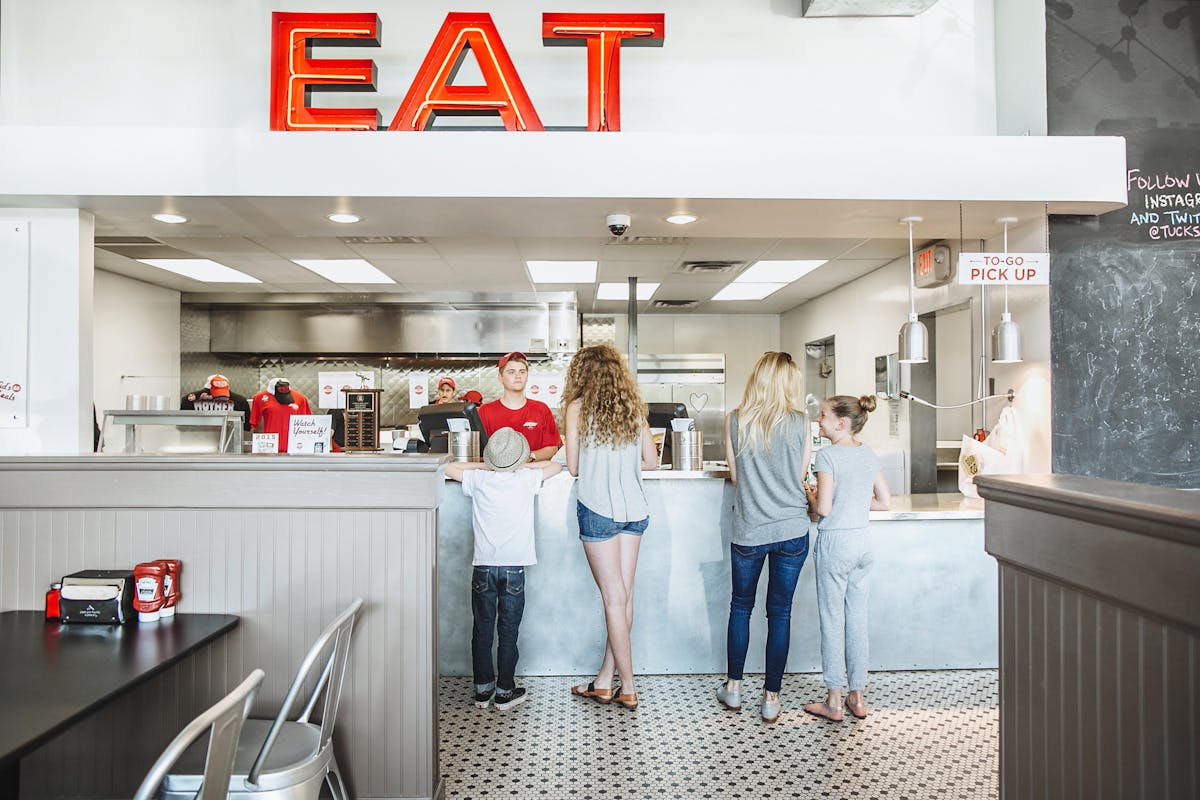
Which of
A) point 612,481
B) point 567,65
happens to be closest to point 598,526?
point 612,481

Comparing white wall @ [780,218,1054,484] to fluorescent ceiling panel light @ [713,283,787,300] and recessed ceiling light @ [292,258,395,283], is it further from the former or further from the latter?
recessed ceiling light @ [292,258,395,283]

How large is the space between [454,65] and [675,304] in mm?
5405

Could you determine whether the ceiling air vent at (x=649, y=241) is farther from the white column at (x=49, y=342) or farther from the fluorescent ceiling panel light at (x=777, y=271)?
the white column at (x=49, y=342)

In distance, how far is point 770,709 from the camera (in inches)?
129

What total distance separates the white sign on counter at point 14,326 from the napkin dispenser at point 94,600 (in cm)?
193

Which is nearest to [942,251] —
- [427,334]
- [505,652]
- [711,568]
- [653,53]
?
[653,53]

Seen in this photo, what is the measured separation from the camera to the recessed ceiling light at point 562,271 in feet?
20.7

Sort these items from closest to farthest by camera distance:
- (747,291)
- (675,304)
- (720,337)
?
(747,291) → (675,304) → (720,337)

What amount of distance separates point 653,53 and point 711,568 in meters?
2.76

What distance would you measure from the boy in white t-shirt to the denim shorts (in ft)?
0.74

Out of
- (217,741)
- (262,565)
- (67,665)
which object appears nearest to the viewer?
(217,741)

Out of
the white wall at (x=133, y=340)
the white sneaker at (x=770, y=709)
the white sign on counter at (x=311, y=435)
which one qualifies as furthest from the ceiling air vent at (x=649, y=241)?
the white wall at (x=133, y=340)

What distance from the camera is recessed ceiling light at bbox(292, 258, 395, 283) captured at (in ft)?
20.1

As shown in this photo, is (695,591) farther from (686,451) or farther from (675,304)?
(675,304)
